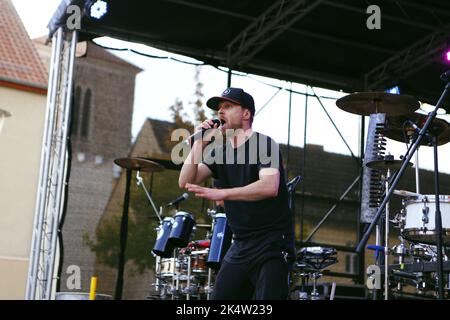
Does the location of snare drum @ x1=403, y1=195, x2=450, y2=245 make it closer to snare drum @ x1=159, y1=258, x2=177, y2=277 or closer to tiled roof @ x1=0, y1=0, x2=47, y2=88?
snare drum @ x1=159, y1=258, x2=177, y2=277

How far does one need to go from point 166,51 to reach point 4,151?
3910 mm

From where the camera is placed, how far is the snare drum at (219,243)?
24.3 feet

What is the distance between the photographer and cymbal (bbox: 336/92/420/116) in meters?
5.74

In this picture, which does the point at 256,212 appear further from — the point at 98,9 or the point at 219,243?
the point at 98,9

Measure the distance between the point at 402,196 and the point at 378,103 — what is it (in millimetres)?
826

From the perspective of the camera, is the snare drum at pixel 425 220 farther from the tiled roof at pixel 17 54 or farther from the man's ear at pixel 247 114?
the tiled roof at pixel 17 54

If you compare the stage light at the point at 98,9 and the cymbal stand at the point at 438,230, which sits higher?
the stage light at the point at 98,9

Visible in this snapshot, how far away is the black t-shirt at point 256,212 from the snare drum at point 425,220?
225 cm

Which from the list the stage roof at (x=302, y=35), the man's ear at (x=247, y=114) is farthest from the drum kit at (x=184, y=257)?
the man's ear at (x=247, y=114)

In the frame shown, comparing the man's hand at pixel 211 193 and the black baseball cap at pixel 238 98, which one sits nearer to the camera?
the man's hand at pixel 211 193

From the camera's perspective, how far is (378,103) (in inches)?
237
